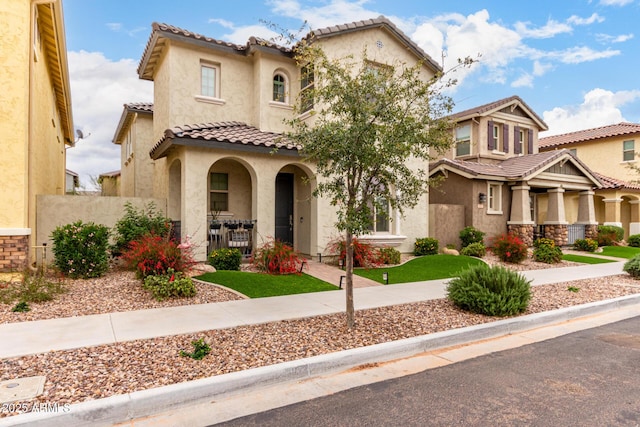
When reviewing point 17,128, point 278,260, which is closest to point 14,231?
point 17,128

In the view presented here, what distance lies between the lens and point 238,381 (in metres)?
4.17

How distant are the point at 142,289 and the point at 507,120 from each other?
66.7 ft

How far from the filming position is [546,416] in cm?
368

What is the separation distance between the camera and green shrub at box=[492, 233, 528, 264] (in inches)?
551

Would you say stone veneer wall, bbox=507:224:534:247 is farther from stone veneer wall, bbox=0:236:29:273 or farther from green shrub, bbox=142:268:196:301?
stone veneer wall, bbox=0:236:29:273

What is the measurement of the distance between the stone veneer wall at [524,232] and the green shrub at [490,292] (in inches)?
472

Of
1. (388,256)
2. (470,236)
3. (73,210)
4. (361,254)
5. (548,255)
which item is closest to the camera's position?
(73,210)

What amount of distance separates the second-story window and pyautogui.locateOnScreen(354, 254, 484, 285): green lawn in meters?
7.82

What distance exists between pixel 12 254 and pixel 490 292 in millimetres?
9604

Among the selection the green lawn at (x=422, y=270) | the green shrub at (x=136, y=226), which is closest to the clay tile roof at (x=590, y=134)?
the green lawn at (x=422, y=270)

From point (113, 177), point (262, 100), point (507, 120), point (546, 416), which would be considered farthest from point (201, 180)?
point (113, 177)

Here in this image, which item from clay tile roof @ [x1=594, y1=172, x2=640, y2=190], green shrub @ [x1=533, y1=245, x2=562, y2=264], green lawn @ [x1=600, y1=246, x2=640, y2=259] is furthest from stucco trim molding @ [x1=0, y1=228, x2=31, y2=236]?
clay tile roof @ [x1=594, y1=172, x2=640, y2=190]

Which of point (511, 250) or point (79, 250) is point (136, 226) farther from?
point (511, 250)

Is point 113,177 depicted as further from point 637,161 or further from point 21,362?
point 637,161
